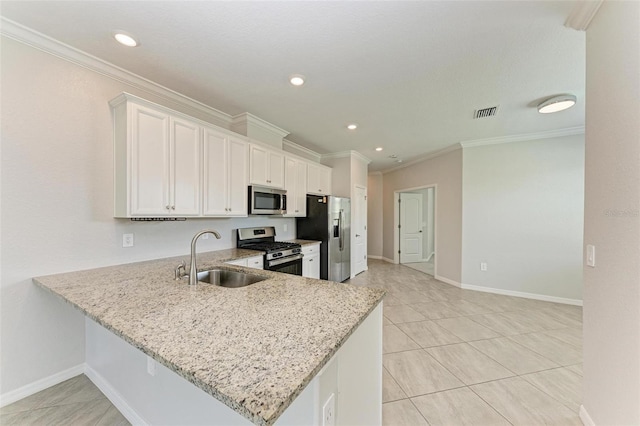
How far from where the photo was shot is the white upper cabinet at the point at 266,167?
3135 millimetres

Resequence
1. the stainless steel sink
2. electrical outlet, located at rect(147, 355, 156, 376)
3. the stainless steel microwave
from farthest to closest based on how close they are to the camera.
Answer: the stainless steel microwave, the stainless steel sink, electrical outlet, located at rect(147, 355, 156, 376)

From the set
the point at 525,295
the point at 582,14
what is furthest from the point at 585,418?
the point at 525,295

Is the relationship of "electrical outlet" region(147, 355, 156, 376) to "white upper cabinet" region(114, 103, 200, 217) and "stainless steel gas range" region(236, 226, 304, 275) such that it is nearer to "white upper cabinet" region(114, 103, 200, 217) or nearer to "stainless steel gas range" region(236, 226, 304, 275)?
"white upper cabinet" region(114, 103, 200, 217)

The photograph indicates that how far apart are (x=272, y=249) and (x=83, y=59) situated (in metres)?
2.46

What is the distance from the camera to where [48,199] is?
1.83m

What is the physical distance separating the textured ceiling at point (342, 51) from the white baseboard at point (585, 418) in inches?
101

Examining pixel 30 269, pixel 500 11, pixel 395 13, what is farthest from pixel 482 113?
pixel 30 269

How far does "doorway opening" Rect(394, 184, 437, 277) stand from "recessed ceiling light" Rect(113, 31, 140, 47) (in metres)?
5.82

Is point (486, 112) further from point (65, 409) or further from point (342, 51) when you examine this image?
point (65, 409)

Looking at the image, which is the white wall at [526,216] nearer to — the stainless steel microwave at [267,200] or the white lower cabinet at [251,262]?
the stainless steel microwave at [267,200]

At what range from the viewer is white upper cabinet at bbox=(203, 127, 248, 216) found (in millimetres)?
2586

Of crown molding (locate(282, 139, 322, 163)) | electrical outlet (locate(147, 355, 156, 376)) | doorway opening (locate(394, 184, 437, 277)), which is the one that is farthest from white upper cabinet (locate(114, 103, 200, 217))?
doorway opening (locate(394, 184, 437, 277))

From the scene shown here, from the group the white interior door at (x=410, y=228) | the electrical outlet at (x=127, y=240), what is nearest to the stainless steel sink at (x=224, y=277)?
the electrical outlet at (x=127, y=240)

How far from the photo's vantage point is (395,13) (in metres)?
1.55
